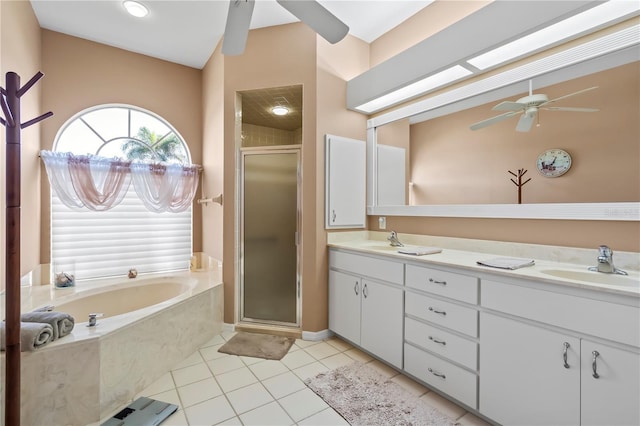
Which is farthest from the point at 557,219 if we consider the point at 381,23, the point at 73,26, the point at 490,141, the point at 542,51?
the point at 73,26

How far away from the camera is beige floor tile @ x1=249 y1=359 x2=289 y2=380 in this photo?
2.18 m

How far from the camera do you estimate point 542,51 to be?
6.01 ft

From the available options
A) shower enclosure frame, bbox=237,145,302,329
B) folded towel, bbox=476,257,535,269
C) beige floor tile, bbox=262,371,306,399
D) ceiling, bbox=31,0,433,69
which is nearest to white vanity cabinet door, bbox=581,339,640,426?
folded towel, bbox=476,257,535,269

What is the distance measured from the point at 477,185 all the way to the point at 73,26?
4.06 m

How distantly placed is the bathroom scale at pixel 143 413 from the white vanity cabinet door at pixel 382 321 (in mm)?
1444

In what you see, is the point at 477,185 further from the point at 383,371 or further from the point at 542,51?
the point at 383,371

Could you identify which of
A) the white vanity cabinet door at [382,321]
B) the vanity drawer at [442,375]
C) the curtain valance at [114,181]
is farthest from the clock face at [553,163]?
the curtain valance at [114,181]

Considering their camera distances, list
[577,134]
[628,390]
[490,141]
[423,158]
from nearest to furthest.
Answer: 1. [628,390]
2. [577,134]
3. [490,141]
4. [423,158]

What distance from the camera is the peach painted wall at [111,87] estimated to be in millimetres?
2863

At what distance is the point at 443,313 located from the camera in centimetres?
182

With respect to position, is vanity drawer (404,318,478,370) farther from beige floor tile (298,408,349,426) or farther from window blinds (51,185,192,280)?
window blinds (51,185,192,280)

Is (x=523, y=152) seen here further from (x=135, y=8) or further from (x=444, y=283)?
(x=135, y=8)

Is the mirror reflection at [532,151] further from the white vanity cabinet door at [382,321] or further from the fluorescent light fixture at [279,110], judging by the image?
the fluorescent light fixture at [279,110]

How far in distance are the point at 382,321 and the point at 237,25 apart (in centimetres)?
223
